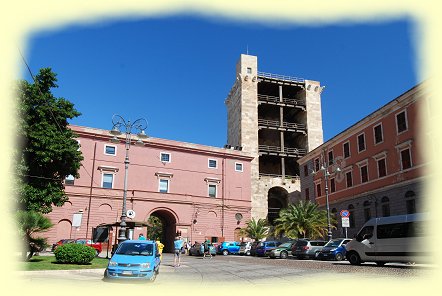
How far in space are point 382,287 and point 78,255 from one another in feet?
38.9

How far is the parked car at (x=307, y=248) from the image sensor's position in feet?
80.6

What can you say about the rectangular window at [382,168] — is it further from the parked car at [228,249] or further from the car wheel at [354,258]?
the parked car at [228,249]

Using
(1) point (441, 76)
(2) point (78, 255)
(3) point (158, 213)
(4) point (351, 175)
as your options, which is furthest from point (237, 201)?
(1) point (441, 76)

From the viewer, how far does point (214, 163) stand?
45.9 metres

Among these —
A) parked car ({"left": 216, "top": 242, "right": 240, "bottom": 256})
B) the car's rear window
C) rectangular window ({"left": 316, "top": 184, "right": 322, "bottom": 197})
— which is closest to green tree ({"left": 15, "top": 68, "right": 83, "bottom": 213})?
the car's rear window

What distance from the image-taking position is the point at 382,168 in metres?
30.9

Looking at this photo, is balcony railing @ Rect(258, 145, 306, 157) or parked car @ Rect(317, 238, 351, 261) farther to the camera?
balcony railing @ Rect(258, 145, 306, 157)

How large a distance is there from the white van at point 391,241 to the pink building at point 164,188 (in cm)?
2612

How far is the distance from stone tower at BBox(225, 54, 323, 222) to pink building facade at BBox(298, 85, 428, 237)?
11.7 meters

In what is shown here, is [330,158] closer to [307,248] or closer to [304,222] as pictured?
[304,222]

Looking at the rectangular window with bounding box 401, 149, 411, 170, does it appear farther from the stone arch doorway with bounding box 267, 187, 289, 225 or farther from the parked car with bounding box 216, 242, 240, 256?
the stone arch doorway with bounding box 267, 187, 289, 225

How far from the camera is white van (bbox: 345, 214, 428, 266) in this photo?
1548cm

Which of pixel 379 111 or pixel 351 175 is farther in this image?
pixel 351 175

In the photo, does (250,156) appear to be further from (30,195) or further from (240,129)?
(30,195)
